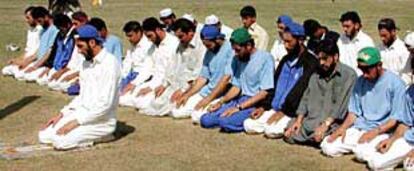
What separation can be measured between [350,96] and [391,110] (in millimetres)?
590

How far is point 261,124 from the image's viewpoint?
963 centimetres

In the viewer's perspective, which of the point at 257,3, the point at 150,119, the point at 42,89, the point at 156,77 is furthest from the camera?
the point at 257,3

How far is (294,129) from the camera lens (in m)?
9.07

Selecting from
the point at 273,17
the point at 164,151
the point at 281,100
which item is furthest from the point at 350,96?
the point at 273,17

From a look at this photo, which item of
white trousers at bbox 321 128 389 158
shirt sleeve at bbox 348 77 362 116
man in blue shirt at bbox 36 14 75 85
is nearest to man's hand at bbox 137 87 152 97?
man in blue shirt at bbox 36 14 75 85

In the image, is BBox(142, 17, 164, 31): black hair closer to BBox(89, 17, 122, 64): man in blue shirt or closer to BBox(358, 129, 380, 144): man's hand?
BBox(89, 17, 122, 64): man in blue shirt

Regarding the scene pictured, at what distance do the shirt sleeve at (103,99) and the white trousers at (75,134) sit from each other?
120 millimetres

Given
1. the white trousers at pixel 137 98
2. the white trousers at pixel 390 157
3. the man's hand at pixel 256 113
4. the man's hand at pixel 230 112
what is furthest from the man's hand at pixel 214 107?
the white trousers at pixel 390 157

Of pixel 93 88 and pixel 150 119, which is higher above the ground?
pixel 93 88

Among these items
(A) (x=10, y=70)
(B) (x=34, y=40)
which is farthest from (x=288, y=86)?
(A) (x=10, y=70)

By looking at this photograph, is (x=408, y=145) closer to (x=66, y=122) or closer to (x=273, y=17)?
(x=66, y=122)

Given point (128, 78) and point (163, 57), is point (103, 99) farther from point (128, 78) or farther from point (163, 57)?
point (128, 78)

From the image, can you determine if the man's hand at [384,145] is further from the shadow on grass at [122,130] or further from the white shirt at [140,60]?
the white shirt at [140,60]

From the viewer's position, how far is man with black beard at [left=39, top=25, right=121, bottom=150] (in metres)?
8.77
